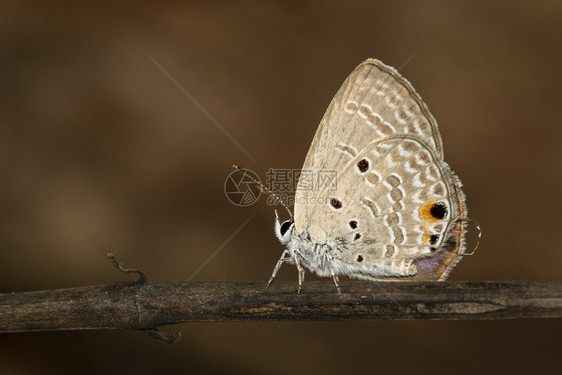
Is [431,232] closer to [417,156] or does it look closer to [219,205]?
[417,156]

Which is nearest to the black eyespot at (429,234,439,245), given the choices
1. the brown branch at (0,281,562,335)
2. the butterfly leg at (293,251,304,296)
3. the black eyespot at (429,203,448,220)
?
the black eyespot at (429,203,448,220)

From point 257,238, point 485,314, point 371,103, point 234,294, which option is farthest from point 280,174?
point 485,314

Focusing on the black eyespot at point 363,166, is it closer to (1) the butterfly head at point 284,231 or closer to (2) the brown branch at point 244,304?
(1) the butterfly head at point 284,231

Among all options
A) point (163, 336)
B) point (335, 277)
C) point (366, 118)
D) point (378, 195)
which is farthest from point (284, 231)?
point (163, 336)

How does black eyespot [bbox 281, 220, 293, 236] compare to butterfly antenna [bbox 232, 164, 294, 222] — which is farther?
butterfly antenna [bbox 232, 164, 294, 222]

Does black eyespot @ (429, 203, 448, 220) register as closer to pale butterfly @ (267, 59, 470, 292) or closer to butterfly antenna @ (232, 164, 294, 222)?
pale butterfly @ (267, 59, 470, 292)

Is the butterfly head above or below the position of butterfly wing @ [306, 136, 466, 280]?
below

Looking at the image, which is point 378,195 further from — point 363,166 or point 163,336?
point 163,336
